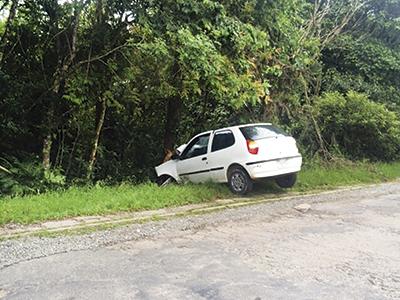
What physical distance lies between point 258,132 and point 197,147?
69.0 inches

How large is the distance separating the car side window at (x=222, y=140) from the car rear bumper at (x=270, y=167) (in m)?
0.83

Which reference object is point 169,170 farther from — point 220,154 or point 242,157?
point 242,157

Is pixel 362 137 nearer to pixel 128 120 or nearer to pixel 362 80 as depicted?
pixel 362 80

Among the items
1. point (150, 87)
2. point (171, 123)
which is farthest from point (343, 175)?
point (150, 87)

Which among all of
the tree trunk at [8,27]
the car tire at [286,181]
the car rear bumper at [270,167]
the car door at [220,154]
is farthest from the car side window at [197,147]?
the tree trunk at [8,27]

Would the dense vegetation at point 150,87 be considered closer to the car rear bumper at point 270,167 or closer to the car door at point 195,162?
the car door at point 195,162

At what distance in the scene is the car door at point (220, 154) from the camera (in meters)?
10.8

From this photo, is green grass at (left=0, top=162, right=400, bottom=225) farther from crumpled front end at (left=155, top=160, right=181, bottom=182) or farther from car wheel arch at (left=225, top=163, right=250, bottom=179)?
crumpled front end at (left=155, top=160, right=181, bottom=182)

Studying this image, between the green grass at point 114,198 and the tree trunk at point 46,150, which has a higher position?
the tree trunk at point 46,150

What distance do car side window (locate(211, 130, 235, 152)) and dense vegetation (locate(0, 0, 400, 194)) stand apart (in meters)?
0.87

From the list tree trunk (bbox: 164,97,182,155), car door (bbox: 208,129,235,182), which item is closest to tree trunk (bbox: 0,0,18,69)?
tree trunk (bbox: 164,97,182,155)

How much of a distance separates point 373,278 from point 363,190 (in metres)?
7.43

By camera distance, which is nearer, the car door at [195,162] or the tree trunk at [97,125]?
the car door at [195,162]

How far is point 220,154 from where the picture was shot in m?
11.0
